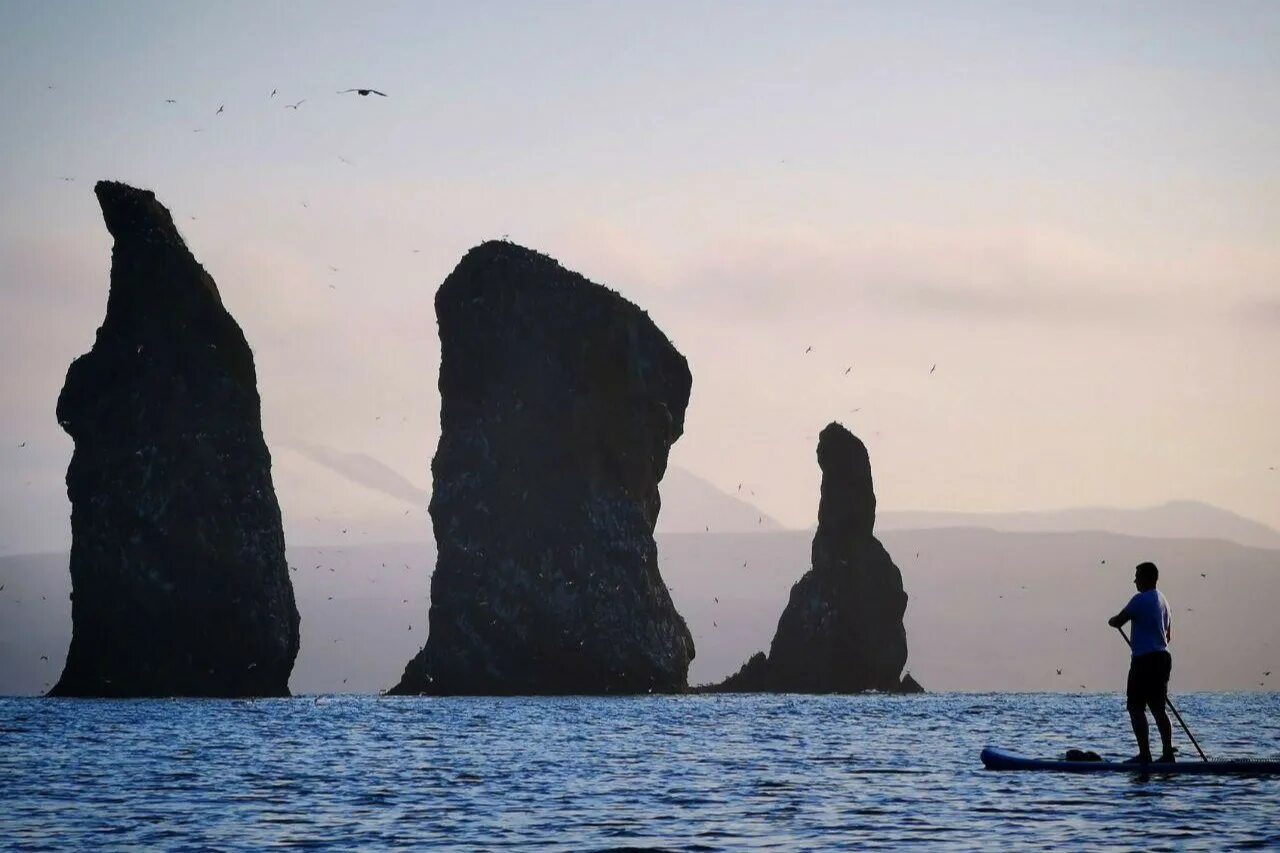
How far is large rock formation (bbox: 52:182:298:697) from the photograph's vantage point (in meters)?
108

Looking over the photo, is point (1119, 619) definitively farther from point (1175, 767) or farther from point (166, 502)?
point (166, 502)

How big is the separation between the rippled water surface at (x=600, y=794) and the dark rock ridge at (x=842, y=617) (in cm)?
9582

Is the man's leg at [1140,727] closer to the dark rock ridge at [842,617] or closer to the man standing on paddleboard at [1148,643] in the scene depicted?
the man standing on paddleboard at [1148,643]

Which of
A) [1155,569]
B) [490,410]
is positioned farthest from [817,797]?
[490,410]

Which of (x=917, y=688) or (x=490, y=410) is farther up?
(x=490, y=410)

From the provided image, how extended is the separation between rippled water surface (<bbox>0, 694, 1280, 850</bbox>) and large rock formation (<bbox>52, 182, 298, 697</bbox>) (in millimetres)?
60633

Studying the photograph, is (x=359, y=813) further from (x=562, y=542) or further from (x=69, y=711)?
(x=562, y=542)

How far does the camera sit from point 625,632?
395ft

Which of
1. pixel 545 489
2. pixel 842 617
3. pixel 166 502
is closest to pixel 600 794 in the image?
pixel 166 502

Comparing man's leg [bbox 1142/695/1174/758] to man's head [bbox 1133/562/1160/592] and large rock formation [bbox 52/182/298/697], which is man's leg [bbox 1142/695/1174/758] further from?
large rock formation [bbox 52/182/298/697]

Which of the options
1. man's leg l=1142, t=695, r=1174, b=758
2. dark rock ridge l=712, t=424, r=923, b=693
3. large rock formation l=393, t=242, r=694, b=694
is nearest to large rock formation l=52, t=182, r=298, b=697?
large rock formation l=393, t=242, r=694, b=694

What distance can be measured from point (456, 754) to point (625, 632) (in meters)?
81.8

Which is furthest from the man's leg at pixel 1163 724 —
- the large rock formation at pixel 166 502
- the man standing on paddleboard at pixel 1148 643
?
the large rock formation at pixel 166 502

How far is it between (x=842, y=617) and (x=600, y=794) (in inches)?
4800
